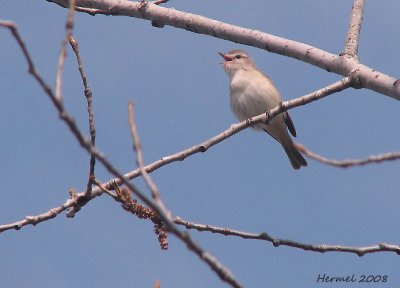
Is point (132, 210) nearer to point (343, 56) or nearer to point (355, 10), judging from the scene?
point (343, 56)

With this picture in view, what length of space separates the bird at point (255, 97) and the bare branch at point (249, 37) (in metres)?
4.24

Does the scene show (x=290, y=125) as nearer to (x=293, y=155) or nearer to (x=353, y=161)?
(x=293, y=155)

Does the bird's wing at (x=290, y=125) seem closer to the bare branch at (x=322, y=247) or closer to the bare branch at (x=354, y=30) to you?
the bare branch at (x=354, y=30)

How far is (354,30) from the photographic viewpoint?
4.40m

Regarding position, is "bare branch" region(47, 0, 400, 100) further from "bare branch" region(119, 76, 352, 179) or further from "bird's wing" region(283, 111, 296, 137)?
"bird's wing" region(283, 111, 296, 137)

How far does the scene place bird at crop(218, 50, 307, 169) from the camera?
366 inches

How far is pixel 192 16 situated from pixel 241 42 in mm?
444

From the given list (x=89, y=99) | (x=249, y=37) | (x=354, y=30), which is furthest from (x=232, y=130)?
(x=89, y=99)

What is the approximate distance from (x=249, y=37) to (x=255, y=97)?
481 centimetres

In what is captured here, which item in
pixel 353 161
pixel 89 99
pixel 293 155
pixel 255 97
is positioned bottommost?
pixel 353 161

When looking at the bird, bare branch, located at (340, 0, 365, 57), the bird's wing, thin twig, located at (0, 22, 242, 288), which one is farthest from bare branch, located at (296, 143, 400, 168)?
the bird's wing

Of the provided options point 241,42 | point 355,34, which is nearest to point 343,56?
point 355,34

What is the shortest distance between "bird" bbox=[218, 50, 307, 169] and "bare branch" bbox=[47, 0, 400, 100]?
4.24 meters

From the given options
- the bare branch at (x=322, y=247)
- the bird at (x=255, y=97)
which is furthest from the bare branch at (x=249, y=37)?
the bird at (x=255, y=97)
